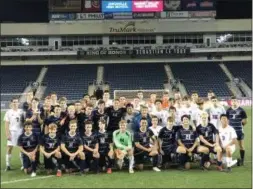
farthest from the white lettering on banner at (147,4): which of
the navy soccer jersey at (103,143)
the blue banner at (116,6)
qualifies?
the navy soccer jersey at (103,143)

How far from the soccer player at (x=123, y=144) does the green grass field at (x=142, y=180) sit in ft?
0.88

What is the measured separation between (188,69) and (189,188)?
30.6 m

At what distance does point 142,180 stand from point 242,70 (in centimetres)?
3100

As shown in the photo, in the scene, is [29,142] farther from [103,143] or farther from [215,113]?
[215,113]

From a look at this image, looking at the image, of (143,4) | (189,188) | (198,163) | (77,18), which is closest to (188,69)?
(143,4)

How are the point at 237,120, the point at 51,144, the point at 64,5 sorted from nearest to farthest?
1. the point at 51,144
2. the point at 237,120
3. the point at 64,5

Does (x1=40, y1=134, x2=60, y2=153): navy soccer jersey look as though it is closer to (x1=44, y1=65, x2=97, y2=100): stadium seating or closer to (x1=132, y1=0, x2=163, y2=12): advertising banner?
(x1=44, y1=65, x2=97, y2=100): stadium seating

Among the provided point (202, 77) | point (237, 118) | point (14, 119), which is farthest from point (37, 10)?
point (237, 118)

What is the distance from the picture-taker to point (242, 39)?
128 ft

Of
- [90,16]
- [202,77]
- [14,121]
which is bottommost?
[14,121]

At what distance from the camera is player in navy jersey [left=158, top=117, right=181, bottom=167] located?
8.84 metres

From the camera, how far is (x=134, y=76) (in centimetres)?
3588

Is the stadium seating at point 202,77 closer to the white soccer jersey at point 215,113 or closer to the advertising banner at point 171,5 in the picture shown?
the advertising banner at point 171,5

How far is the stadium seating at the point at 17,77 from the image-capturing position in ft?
106
